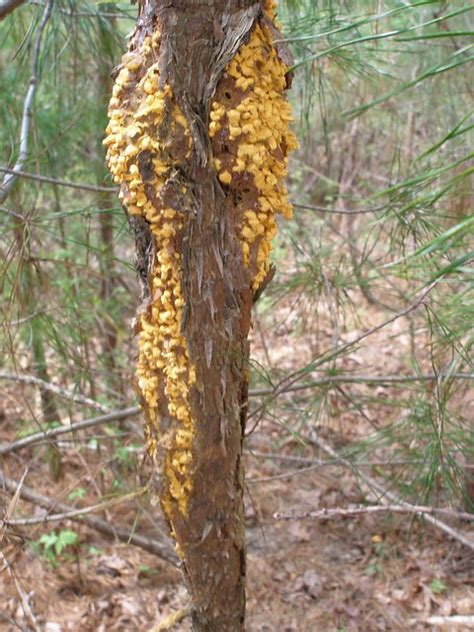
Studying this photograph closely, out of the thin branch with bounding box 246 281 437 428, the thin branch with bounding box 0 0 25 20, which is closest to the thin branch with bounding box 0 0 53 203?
the thin branch with bounding box 0 0 25 20

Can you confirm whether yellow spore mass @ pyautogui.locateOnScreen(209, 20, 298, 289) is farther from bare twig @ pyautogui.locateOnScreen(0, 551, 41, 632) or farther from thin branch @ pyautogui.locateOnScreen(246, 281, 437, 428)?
bare twig @ pyautogui.locateOnScreen(0, 551, 41, 632)

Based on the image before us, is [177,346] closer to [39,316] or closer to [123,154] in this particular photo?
[123,154]

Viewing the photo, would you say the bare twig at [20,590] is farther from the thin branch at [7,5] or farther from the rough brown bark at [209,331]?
the thin branch at [7,5]

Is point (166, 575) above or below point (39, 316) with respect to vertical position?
below

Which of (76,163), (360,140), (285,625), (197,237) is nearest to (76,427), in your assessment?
(197,237)

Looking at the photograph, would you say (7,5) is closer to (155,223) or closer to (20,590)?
(155,223)

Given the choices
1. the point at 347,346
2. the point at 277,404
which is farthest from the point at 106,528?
the point at 347,346

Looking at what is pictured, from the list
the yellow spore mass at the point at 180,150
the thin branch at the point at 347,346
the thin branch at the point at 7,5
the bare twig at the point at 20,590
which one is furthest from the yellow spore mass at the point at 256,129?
the bare twig at the point at 20,590
